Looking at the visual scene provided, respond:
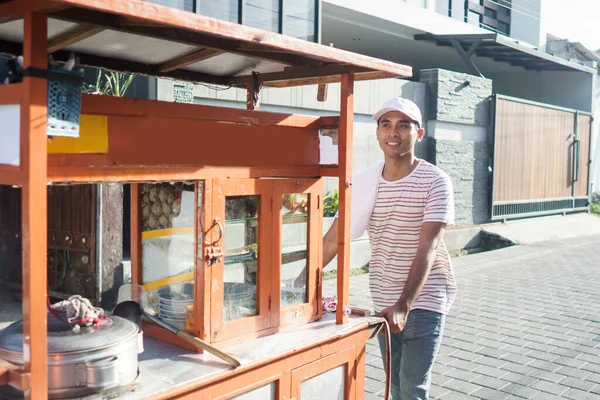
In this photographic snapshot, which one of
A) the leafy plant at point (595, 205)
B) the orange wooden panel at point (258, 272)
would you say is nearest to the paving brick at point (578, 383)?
the orange wooden panel at point (258, 272)

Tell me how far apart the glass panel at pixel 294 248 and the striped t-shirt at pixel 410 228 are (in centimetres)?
43

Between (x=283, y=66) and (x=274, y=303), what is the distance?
1.22 m

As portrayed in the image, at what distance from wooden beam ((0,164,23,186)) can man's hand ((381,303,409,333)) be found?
1.81 metres

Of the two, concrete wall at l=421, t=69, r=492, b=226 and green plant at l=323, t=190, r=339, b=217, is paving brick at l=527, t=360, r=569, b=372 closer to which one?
green plant at l=323, t=190, r=339, b=217

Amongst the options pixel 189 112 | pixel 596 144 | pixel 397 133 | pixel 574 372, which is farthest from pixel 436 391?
pixel 596 144

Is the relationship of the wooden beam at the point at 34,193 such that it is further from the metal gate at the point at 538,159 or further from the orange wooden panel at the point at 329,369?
the metal gate at the point at 538,159

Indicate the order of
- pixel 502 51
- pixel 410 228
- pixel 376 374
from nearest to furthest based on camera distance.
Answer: pixel 410 228, pixel 376 374, pixel 502 51

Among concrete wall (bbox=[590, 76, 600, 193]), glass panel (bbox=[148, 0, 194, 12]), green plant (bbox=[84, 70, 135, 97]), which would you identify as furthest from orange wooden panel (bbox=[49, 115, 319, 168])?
concrete wall (bbox=[590, 76, 600, 193])

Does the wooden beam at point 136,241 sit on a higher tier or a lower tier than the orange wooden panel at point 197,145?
lower

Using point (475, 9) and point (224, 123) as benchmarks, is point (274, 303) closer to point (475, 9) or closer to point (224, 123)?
point (224, 123)

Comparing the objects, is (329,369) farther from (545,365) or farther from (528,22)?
(528,22)

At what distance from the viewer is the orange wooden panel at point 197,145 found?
88.7 inches

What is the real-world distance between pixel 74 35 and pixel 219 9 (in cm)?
607

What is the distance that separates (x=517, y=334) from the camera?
20.7 feet
